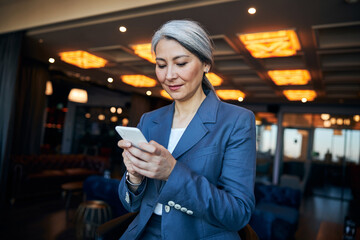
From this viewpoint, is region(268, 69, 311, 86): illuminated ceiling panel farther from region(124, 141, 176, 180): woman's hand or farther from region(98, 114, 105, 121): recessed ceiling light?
region(98, 114, 105, 121): recessed ceiling light

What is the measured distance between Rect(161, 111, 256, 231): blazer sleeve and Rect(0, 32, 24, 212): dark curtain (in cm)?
523

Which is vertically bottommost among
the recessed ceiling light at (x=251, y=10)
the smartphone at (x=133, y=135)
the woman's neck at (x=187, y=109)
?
the smartphone at (x=133, y=135)

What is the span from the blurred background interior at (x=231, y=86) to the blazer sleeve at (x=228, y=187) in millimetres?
2696

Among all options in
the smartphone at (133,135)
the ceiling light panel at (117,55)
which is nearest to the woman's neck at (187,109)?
the smartphone at (133,135)

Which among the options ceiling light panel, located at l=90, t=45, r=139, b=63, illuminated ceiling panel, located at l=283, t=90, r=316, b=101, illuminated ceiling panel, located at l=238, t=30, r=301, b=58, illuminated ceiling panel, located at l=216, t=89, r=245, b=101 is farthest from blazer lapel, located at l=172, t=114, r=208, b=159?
illuminated ceiling panel, located at l=216, t=89, r=245, b=101

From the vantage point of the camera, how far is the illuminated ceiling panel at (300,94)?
7788mm

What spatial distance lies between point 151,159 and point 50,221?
183 inches

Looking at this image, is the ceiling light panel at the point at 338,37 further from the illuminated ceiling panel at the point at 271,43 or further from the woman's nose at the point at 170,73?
the woman's nose at the point at 170,73

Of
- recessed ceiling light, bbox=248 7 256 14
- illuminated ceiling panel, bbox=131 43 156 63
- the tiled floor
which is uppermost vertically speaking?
recessed ceiling light, bbox=248 7 256 14

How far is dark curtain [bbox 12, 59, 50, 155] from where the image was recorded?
6.60 metres

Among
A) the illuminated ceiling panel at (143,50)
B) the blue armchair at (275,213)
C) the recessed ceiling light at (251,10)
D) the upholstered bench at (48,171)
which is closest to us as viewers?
the blue armchair at (275,213)

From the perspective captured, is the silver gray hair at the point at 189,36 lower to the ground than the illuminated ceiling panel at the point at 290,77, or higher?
lower

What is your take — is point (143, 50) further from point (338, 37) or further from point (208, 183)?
point (208, 183)

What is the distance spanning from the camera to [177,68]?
0.92 meters
